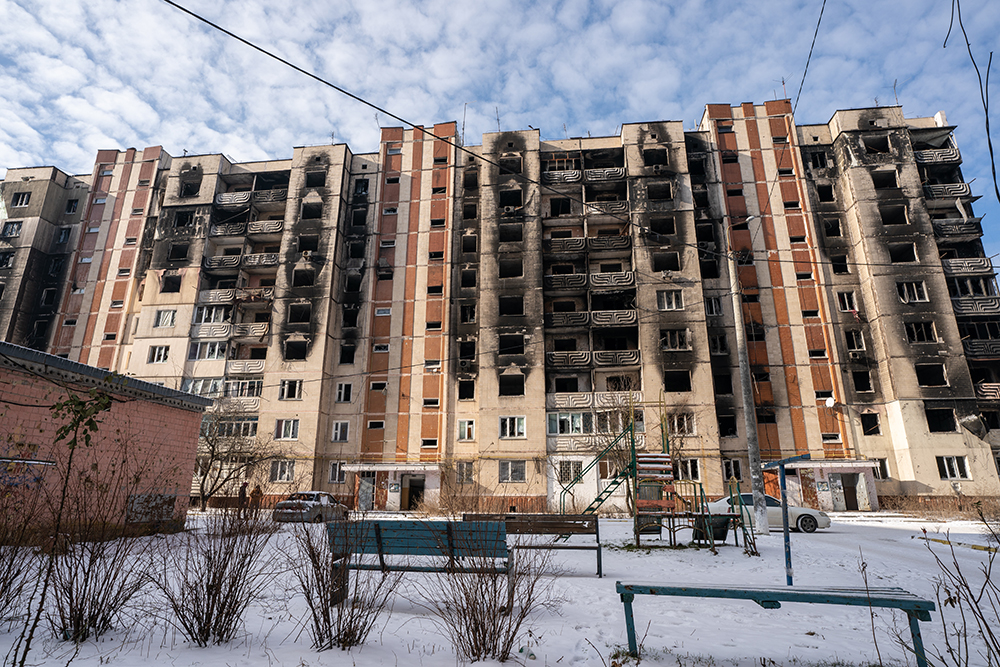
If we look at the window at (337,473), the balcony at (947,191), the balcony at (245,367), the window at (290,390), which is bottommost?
the window at (337,473)

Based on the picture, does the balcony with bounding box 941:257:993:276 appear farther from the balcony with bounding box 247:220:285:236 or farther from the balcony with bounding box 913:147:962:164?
the balcony with bounding box 247:220:285:236

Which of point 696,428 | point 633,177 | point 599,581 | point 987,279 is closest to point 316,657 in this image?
point 599,581

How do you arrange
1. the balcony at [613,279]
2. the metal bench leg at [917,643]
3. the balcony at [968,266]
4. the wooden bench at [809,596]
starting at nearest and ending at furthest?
the metal bench leg at [917,643], the wooden bench at [809,596], the balcony at [968,266], the balcony at [613,279]

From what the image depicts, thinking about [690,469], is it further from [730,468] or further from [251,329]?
[251,329]

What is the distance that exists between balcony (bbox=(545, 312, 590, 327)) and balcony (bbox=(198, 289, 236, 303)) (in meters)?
24.5

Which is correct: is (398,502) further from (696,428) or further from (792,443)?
(792,443)

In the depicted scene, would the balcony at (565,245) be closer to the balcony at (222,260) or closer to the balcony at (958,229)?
the balcony at (222,260)

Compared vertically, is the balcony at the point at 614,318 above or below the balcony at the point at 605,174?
below

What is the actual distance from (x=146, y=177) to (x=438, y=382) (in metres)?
33.7

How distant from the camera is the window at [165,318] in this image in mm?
41219

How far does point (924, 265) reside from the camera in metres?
36.8

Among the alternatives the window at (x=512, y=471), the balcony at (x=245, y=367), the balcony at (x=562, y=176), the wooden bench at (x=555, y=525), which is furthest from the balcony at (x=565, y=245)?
the wooden bench at (x=555, y=525)

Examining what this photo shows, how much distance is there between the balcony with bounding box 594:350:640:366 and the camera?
121ft

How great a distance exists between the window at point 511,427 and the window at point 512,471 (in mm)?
1729
